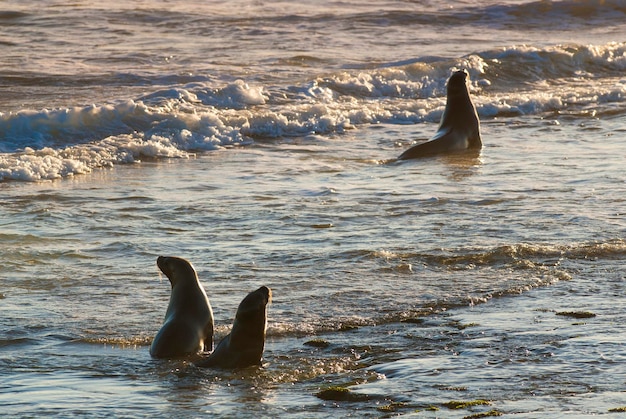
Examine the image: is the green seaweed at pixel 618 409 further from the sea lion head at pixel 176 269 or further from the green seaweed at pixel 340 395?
the sea lion head at pixel 176 269

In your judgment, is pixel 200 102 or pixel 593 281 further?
pixel 200 102

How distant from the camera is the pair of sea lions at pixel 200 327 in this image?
230 inches

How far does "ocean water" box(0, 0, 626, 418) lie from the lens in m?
5.54

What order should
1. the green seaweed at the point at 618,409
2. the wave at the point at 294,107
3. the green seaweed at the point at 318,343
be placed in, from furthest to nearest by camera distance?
the wave at the point at 294,107 < the green seaweed at the point at 318,343 < the green seaweed at the point at 618,409

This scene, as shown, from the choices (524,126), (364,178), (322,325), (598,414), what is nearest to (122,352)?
(322,325)

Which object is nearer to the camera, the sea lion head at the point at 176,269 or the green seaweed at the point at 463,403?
the green seaweed at the point at 463,403

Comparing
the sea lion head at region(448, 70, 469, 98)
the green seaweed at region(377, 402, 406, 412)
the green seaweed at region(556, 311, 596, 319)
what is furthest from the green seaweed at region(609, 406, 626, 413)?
the sea lion head at region(448, 70, 469, 98)

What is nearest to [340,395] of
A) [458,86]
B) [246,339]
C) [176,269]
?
[246,339]

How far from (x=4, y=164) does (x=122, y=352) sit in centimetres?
622

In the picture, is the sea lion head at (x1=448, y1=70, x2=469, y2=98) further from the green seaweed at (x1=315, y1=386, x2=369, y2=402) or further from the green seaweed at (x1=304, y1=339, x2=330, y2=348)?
the green seaweed at (x1=315, y1=386, x2=369, y2=402)

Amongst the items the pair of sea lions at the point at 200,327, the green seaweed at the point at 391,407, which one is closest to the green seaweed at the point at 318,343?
the pair of sea lions at the point at 200,327

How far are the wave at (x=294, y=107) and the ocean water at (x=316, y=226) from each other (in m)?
0.04

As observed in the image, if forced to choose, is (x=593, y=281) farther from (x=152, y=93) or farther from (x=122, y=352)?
(x=152, y=93)

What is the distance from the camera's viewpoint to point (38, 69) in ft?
60.6
